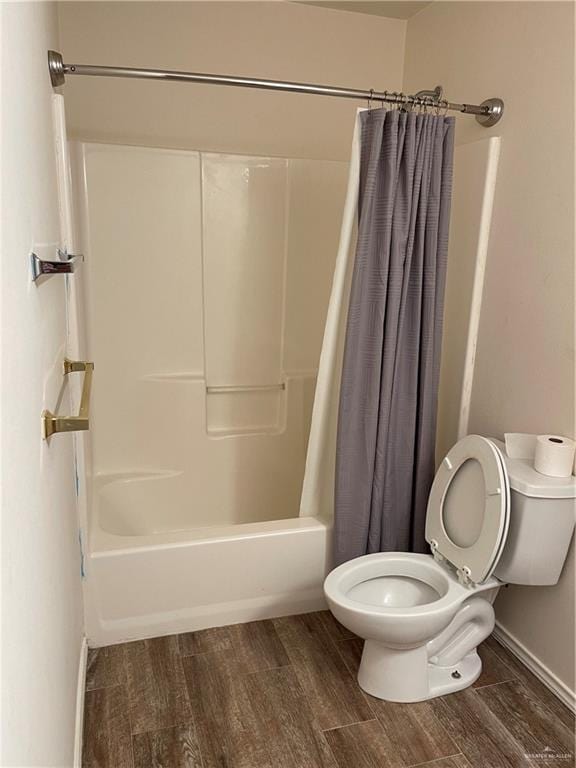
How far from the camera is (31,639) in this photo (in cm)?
87

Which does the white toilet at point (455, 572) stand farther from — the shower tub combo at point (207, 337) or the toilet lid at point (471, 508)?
the shower tub combo at point (207, 337)

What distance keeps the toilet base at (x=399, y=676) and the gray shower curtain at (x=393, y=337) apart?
1.27ft

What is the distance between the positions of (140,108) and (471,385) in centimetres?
178

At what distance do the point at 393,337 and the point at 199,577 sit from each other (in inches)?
42.5

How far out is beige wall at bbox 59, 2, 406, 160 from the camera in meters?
2.41

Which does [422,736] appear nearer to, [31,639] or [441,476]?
[441,476]

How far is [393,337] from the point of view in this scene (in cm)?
202

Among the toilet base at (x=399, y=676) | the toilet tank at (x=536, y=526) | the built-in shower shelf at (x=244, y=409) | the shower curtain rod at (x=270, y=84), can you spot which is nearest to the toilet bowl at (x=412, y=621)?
the toilet base at (x=399, y=676)

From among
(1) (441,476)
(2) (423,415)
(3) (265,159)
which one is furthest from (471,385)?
(3) (265,159)

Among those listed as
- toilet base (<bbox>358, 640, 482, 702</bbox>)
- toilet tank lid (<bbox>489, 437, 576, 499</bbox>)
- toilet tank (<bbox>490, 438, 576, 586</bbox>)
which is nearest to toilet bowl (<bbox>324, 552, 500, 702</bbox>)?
toilet base (<bbox>358, 640, 482, 702</bbox>)

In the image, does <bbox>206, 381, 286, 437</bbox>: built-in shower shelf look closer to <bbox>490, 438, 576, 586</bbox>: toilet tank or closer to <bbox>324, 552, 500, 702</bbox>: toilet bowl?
<bbox>324, 552, 500, 702</bbox>: toilet bowl

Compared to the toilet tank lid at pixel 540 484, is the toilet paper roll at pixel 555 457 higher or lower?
higher

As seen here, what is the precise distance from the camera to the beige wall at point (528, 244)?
181cm

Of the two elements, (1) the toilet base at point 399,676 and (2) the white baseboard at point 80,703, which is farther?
(1) the toilet base at point 399,676
